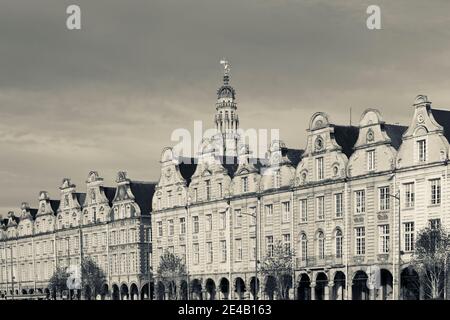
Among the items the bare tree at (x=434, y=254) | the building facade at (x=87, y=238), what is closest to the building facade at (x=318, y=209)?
the bare tree at (x=434, y=254)

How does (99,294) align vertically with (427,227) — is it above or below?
below

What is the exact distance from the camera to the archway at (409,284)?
75000 mm

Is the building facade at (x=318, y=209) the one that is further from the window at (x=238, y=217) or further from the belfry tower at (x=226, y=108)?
the belfry tower at (x=226, y=108)

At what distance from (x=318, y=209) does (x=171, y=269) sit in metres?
23.0

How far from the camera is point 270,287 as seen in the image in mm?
89938

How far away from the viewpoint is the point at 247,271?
9375 cm

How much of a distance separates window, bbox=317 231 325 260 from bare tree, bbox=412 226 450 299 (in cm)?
1401

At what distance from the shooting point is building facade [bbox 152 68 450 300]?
7475cm

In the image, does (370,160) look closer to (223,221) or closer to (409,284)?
(409,284)

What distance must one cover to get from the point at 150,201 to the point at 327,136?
4073 cm

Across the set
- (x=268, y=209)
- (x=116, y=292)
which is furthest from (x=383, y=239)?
(x=116, y=292)

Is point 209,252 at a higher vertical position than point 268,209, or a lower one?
lower
